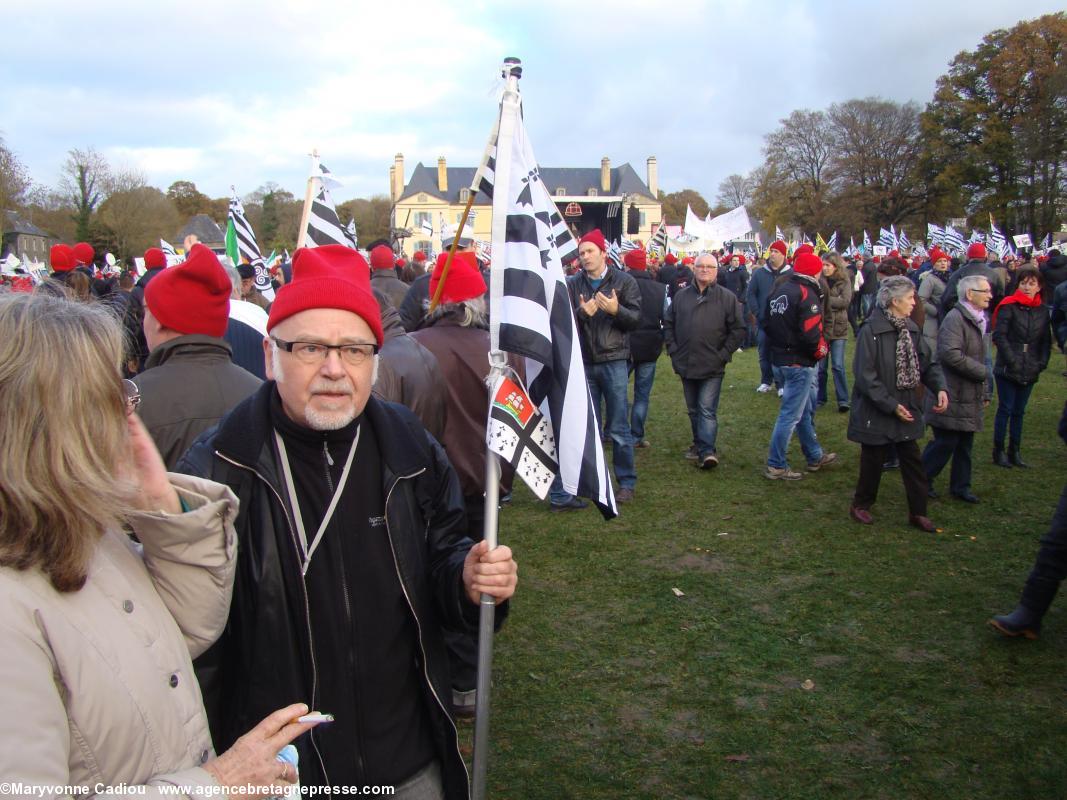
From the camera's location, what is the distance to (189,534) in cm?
159

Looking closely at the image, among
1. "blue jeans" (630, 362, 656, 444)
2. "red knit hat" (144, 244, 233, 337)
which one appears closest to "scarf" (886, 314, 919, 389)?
"blue jeans" (630, 362, 656, 444)

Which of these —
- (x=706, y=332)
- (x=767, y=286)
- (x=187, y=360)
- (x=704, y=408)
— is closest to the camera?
(x=187, y=360)

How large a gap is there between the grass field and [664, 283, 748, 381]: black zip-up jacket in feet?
4.32

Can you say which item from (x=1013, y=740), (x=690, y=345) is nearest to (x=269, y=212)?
(x=690, y=345)

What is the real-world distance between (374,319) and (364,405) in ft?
0.78

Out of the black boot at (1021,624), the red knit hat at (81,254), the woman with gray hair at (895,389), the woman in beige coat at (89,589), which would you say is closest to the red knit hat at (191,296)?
the woman in beige coat at (89,589)

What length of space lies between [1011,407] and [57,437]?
28.4 feet

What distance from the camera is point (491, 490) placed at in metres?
2.27

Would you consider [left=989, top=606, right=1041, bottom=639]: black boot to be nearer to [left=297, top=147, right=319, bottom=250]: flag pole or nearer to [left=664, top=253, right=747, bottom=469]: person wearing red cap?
[left=664, top=253, right=747, bottom=469]: person wearing red cap

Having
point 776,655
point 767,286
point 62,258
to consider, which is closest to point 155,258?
point 62,258

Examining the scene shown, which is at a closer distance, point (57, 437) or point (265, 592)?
point (57, 437)

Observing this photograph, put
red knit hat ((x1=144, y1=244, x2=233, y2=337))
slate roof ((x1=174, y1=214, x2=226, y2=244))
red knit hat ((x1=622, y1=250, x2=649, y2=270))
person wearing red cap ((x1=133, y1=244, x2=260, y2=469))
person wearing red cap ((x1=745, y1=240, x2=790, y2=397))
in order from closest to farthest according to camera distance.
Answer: person wearing red cap ((x1=133, y1=244, x2=260, y2=469)) < red knit hat ((x1=144, y1=244, x2=233, y2=337)) < red knit hat ((x1=622, y1=250, x2=649, y2=270)) < person wearing red cap ((x1=745, y1=240, x2=790, y2=397)) < slate roof ((x1=174, y1=214, x2=226, y2=244))

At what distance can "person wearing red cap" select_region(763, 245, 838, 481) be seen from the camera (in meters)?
7.68

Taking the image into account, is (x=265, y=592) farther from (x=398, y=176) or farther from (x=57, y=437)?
(x=398, y=176)
